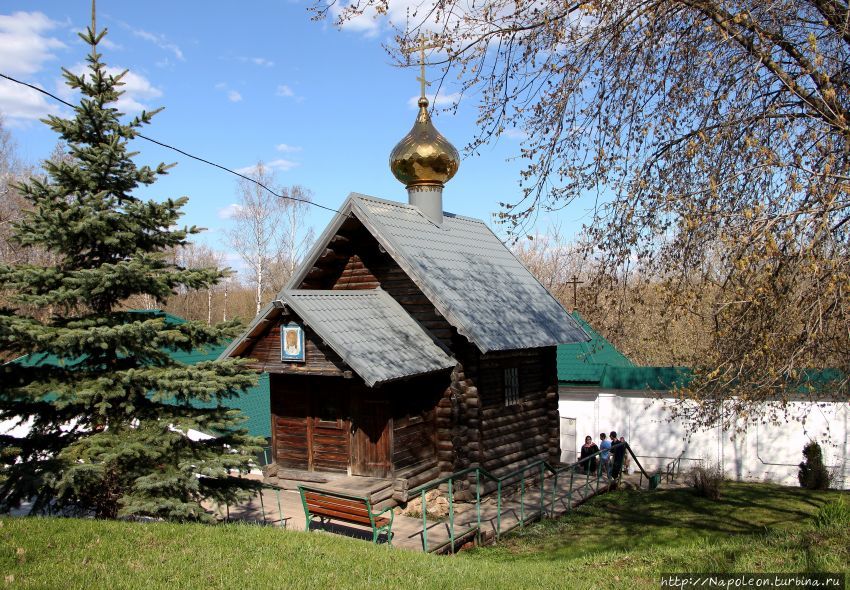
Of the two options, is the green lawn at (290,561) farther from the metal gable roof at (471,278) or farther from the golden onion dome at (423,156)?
the golden onion dome at (423,156)

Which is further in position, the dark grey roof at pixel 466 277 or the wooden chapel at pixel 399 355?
the dark grey roof at pixel 466 277

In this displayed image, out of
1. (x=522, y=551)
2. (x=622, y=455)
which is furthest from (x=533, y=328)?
(x=522, y=551)

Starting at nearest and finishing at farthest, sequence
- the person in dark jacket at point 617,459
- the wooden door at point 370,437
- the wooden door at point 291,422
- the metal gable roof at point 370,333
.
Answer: the metal gable roof at point 370,333, the wooden door at point 370,437, the wooden door at point 291,422, the person in dark jacket at point 617,459

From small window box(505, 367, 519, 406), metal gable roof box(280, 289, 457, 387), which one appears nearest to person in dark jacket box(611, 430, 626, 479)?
small window box(505, 367, 519, 406)

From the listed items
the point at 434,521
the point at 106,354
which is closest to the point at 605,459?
the point at 434,521

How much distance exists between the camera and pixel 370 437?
1208 cm

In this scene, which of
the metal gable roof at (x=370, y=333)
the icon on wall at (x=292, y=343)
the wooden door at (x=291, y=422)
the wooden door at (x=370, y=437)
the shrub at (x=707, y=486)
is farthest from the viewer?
the shrub at (x=707, y=486)

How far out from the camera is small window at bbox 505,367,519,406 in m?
14.3

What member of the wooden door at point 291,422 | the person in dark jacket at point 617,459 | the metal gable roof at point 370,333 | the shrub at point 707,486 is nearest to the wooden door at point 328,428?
the wooden door at point 291,422

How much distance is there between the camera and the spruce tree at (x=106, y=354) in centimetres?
775

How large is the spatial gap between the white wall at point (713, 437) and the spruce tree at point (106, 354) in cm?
1078

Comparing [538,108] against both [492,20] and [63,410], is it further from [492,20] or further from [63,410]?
[63,410]

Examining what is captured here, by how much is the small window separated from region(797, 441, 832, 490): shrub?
21.8 feet

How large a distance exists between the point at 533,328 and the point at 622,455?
383 cm
